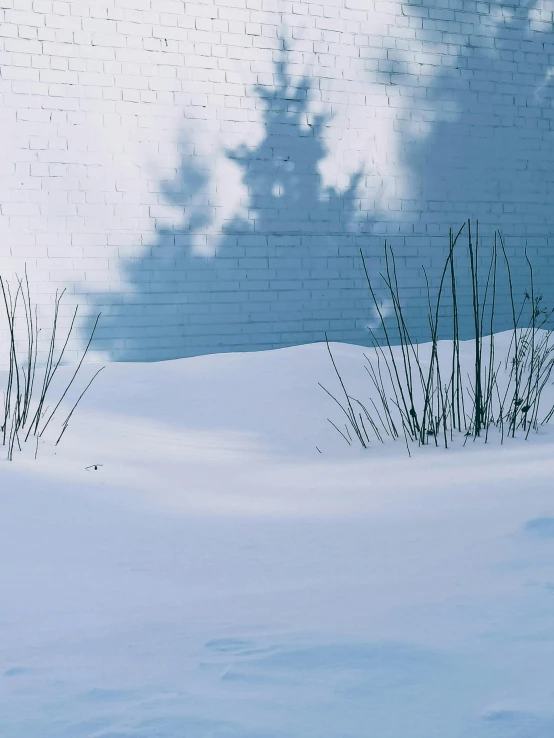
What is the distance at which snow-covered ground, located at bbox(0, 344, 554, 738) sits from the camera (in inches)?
49.4

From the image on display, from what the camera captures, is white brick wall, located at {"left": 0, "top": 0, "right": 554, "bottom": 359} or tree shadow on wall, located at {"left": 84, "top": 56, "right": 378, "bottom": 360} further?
tree shadow on wall, located at {"left": 84, "top": 56, "right": 378, "bottom": 360}

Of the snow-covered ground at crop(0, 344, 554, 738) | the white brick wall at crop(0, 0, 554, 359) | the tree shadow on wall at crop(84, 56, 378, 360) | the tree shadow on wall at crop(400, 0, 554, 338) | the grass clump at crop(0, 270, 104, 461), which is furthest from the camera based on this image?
the tree shadow on wall at crop(400, 0, 554, 338)

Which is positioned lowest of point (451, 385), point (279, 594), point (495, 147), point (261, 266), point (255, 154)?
point (279, 594)

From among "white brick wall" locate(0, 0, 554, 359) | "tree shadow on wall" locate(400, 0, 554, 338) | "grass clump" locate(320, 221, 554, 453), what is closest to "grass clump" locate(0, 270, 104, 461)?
"white brick wall" locate(0, 0, 554, 359)

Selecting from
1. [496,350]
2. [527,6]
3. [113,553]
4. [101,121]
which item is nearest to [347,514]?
[113,553]

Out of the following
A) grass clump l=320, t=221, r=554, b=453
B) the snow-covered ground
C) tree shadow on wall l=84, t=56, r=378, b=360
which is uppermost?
tree shadow on wall l=84, t=56, r=378, b=360

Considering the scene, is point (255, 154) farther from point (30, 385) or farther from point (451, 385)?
point (451, 385)

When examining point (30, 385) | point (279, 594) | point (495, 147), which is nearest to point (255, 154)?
point (495, 147)

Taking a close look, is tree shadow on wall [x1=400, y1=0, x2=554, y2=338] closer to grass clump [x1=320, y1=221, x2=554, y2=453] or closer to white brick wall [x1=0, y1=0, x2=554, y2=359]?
white brick wall [x1=0, y1=0, x2=554, y2=359]

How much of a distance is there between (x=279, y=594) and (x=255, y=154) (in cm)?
489

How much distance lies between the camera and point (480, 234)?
7.06 metres

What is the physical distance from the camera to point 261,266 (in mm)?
6301

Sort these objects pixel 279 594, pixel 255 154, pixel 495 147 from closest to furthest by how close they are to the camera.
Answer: pixel 279 594 < pixel 255 154 < pixel 495 147

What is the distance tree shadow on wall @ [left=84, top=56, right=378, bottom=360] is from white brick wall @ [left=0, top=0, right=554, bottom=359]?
0.01 metres
